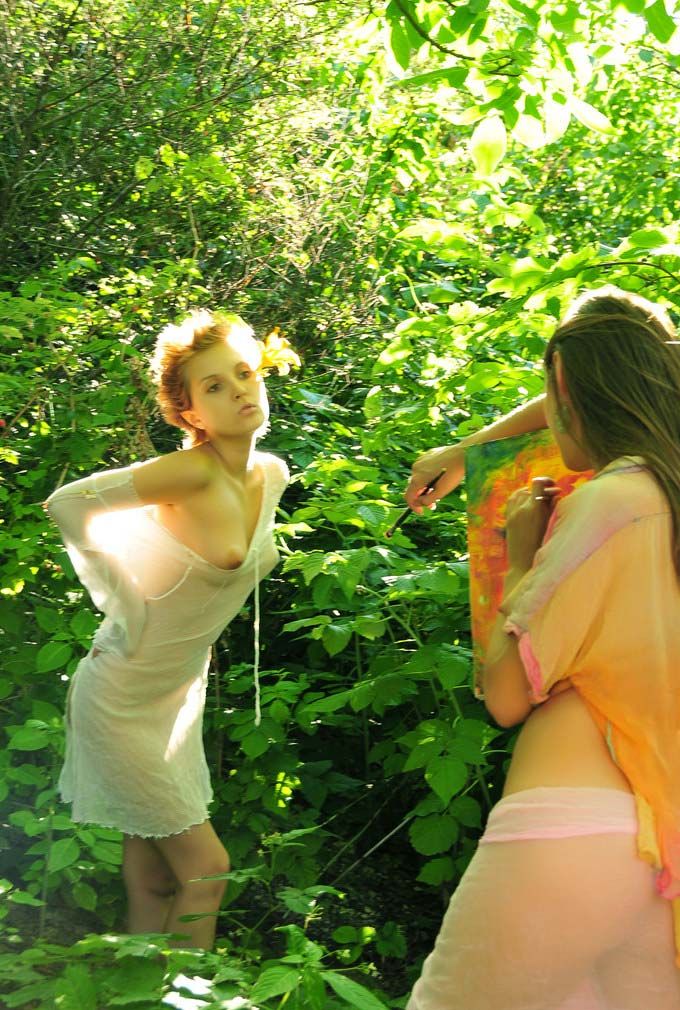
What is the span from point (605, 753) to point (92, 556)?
65.3 inches

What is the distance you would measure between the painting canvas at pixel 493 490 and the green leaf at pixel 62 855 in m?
1.38

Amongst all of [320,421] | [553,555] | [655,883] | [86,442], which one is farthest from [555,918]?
[320,421]

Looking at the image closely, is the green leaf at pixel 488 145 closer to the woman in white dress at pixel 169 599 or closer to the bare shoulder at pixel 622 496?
the woman in white dress at pixel 169 599

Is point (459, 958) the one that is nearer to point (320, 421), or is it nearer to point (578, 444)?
point (578, 444)

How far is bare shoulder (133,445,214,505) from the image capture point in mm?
2871

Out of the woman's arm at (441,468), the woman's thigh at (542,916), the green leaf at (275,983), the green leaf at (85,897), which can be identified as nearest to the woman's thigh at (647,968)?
the woman's thigh at (542,916)

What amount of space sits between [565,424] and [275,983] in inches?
42.4

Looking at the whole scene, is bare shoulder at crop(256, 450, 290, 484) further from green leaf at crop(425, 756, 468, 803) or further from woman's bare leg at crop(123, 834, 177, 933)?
woman's bare leg at crop(123, 834, 177, 933)

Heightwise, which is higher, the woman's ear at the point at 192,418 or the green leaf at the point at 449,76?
the green leaf at the point at 449,76

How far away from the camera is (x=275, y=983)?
1.95 meters

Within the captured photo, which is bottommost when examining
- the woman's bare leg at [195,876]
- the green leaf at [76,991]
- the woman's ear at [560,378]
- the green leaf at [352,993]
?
the woman's bare leg at [195,876]

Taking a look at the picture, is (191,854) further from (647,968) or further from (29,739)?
(647,968)

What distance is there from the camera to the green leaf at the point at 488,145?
2975 mm

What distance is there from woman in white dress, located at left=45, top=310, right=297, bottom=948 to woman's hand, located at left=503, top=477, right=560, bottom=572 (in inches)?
44.3
